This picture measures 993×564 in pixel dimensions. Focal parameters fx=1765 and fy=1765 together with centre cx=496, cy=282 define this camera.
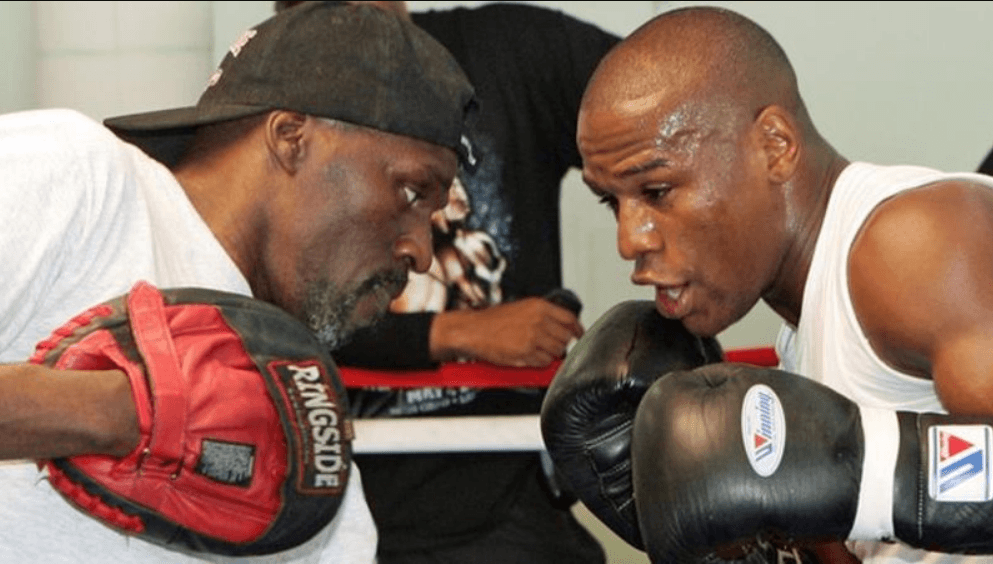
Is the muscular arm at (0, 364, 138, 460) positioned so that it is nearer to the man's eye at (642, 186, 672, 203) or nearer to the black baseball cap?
the black baseball cap

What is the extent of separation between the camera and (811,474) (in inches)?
61.1

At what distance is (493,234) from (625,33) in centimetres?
82

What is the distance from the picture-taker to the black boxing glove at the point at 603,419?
197 centimetres

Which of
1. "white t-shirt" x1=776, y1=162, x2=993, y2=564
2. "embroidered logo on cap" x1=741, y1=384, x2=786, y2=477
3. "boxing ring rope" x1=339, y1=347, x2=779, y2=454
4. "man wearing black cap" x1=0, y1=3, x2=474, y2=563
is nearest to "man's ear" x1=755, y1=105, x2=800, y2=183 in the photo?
"white t-shirt" x1=776, y1=162, x2=993, y2=564

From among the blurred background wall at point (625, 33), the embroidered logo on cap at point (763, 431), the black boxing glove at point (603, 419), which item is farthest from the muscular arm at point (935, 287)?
the blurred background wall at point (625, 33)

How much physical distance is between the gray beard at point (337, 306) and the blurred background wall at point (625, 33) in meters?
1.54

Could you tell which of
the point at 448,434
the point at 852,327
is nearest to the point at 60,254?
the point at 852,327

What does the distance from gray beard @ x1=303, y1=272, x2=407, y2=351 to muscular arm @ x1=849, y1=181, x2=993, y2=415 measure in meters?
0.56

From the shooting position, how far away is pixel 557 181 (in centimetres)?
307

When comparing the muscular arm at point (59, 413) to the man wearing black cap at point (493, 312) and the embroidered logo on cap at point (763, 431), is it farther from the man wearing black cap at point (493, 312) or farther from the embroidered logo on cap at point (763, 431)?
the man wearing black cap at point (493, 312)

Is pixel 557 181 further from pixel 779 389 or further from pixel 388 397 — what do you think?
pixel 779 389

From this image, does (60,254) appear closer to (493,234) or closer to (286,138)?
(286,138)

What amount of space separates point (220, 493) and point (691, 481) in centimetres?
42

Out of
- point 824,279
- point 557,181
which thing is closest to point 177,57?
point 557,181
